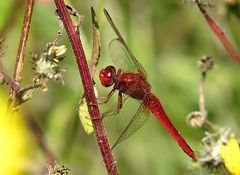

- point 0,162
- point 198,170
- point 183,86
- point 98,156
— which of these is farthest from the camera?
point 183,86

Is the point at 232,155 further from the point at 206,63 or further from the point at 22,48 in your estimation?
the point at 22,48

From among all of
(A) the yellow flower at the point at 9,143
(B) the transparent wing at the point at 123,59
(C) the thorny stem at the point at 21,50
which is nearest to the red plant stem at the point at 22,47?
(C) the thorny stem at the point at 21,50

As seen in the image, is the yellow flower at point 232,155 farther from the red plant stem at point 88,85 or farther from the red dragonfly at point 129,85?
the red plant stem at point 88,85

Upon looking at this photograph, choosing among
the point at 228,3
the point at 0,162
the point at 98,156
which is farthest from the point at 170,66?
the point at 0,162

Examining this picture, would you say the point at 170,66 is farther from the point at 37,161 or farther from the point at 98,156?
the point at 37,161

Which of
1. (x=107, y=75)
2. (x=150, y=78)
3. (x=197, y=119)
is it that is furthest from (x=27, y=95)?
(x=150, y=78)

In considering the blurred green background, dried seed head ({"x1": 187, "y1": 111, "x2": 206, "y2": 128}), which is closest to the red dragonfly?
dried seed head ({"x1": 187, "y1": 111, "x2": 206, "y2": 128})

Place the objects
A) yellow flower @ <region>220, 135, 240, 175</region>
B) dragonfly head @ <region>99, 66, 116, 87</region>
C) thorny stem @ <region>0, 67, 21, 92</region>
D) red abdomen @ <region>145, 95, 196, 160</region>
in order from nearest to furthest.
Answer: thorny stem @ <region>0, 67, 21, 92</region>
yellow flower @ <region>220, 135, 240, 175</region>
dragonfly head @ <region>99, 66, 116, 87</region>
red abdomen @ <region>145, 95, 196, 160</region>

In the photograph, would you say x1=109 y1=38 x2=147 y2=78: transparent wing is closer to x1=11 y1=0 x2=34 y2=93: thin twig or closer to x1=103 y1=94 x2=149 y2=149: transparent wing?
x1=103 y1=94 x2=149 y2=149: transparent wing
